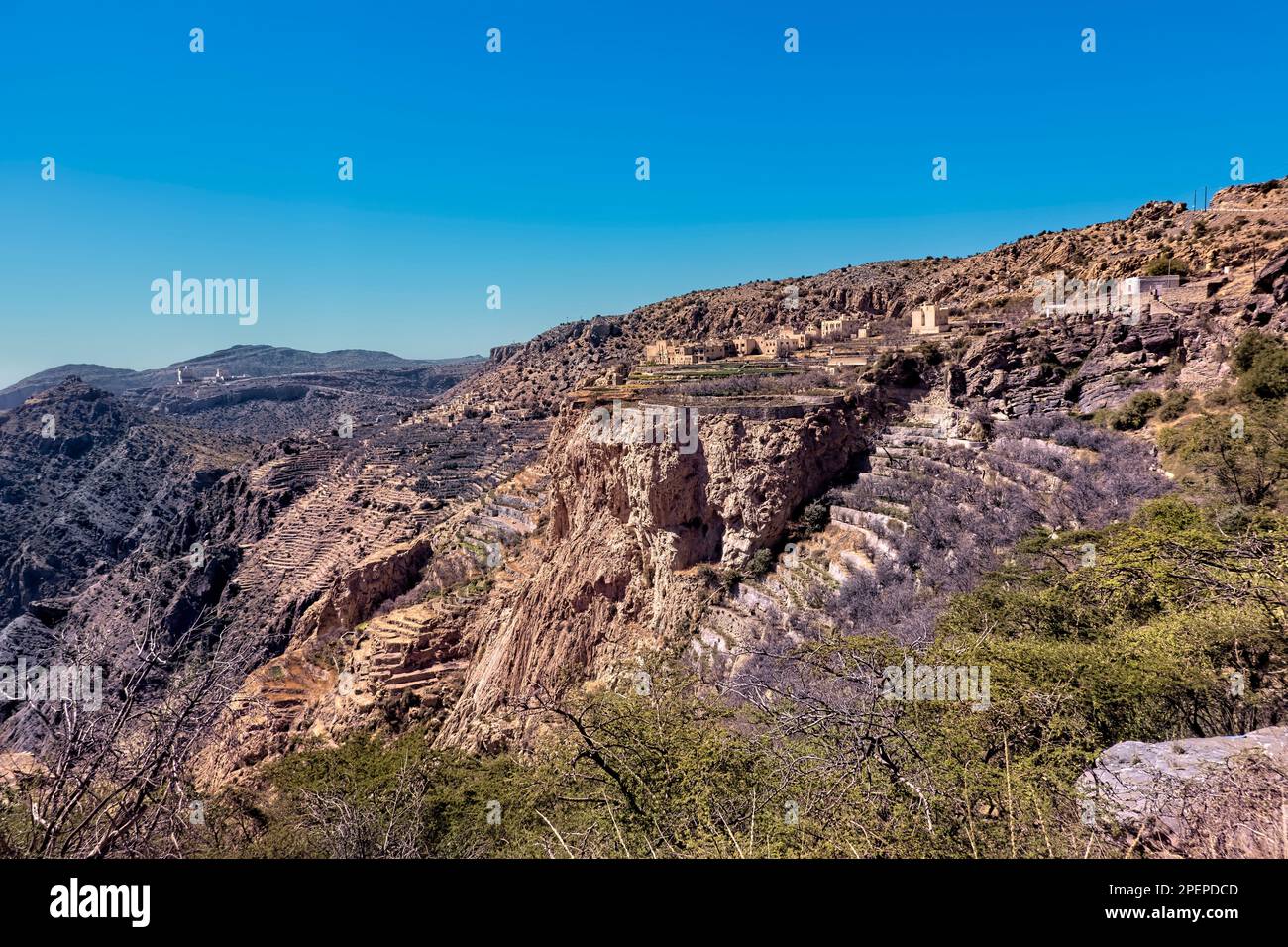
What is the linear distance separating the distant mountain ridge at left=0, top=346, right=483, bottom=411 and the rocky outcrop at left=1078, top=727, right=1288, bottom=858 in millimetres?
154396

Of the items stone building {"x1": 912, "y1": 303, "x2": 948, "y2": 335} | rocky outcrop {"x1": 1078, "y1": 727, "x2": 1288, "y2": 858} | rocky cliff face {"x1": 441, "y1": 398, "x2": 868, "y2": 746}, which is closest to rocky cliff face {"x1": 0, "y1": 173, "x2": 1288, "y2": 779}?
rocky cliff face {"x1": 441, "y1": 398, "x2": 868, "y2": 746}

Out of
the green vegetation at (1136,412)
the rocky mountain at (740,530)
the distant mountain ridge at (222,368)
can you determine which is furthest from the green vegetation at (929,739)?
the distant mountain ridge at (222,368)

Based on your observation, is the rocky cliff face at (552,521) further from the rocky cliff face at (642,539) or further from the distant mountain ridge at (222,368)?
the distant mountain ridge at (222,368)

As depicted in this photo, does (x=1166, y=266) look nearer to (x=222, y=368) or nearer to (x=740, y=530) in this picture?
(x=740, y=530)

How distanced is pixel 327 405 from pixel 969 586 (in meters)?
120

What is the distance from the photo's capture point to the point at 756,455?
14.1 metres

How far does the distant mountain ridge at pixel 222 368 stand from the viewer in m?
126

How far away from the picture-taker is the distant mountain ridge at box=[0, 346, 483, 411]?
12631cm

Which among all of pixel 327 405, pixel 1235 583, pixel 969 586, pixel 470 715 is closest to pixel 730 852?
pixel 1235 583

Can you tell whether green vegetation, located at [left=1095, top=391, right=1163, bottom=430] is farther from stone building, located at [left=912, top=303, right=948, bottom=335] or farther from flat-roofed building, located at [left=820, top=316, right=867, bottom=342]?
flat-roofed building, located at [left=820, top=316, right=867, bottom=342]


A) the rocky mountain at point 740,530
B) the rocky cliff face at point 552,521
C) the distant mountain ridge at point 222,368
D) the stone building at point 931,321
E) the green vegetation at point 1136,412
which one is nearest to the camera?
the rocky mountain at point 740,530

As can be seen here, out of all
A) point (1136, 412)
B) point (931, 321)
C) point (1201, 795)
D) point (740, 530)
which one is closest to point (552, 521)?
point (740, 530)

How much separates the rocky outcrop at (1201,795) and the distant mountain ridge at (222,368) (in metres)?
154
